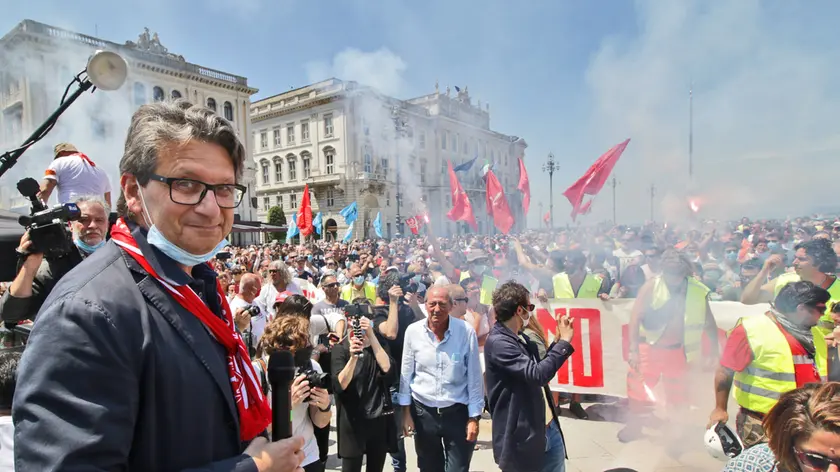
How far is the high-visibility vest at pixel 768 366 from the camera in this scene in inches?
134

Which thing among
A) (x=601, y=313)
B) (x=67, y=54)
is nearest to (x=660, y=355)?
(x=601, y=313)

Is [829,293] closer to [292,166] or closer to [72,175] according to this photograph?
[72,175]

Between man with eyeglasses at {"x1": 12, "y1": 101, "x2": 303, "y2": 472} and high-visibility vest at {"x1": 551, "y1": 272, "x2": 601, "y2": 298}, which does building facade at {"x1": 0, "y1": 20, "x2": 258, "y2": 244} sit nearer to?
high-visibility vest at {"x1": 551, "y1": 272, "x2": 601, "y2": 298}

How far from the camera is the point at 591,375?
5.88 meters

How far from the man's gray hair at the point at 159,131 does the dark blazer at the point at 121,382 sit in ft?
0.66

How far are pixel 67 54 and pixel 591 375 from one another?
2667 centimetres

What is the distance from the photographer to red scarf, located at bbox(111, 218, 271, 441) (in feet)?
3.87

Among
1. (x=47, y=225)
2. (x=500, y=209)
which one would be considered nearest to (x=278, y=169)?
(x=500, y=209)

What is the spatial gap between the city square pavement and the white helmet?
1.68 m

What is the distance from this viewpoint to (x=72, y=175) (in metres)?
3.92

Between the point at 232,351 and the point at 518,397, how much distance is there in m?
2.65

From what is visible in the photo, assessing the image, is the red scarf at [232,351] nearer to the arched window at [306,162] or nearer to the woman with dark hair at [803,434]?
the woman with dark hair at [803,434]

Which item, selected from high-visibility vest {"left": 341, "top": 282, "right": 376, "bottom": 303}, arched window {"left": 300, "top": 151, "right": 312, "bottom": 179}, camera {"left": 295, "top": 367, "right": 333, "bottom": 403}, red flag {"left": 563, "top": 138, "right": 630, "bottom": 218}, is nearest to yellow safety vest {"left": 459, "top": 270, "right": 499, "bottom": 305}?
high-visibility vest {"left": 341, "top": 282, "right": 376, "bottom": 303}

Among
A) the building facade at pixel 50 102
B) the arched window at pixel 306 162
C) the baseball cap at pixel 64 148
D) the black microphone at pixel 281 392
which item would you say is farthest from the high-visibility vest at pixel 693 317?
the arched window at pixel 306 162
